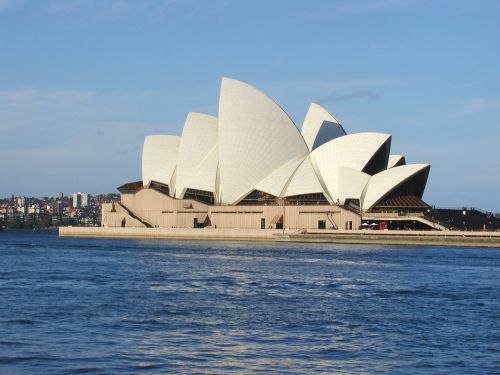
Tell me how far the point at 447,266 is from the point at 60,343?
94.4ft

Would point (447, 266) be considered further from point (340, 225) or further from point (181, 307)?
point (340, 225)

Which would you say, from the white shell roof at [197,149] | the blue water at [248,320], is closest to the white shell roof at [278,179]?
the white shell roof at [197,149]

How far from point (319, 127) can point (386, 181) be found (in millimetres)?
11657

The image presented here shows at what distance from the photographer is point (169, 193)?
93.5 metres

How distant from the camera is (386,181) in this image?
76.8 meters

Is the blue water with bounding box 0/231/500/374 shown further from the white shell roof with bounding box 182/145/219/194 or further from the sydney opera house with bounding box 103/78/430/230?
the white shell roof with bounding box 182/145/219/194

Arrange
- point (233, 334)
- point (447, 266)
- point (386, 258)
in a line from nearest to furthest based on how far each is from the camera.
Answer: point (233, 334) < point (447, 266) < point (386, 258)

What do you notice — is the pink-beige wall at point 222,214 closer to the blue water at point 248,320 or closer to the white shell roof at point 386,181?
the white shell roof at point 386,181

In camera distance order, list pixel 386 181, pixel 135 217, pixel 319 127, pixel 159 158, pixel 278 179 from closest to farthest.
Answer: pixel 386 181
pixel 278 179
pixel 319 127
pixel 135 217
pixel 159 158

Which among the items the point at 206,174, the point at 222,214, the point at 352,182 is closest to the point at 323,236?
the point at 352,182

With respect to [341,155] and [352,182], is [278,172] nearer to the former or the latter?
[341,155]

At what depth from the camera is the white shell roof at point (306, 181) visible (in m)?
80.1

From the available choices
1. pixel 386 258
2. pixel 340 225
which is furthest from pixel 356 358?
pixel 340 225

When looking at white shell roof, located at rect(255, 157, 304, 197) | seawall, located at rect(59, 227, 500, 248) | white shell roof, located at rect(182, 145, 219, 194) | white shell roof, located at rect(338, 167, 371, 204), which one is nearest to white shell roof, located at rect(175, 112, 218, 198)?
white shell roof, located at rect(182, 145, 219, 194)
